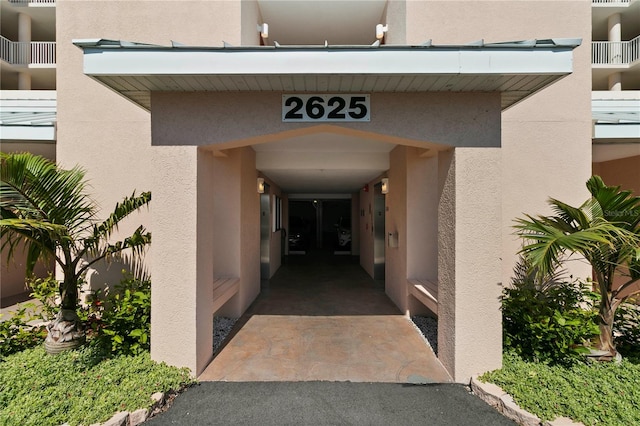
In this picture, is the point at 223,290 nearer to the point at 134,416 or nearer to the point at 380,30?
the point at 134,416

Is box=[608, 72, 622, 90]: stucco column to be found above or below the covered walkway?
above

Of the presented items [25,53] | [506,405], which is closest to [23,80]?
[25,53]

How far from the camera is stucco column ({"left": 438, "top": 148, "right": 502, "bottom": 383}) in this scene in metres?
3.02

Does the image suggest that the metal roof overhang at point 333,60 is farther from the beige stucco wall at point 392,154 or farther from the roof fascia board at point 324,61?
the beige stucco wall at point 392,154

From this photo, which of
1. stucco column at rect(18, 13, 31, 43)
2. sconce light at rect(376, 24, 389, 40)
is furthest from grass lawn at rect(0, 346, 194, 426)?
stucco column at rect(18, 13, 31, 43)

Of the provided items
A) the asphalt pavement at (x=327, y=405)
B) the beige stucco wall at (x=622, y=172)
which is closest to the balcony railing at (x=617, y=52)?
the beige stucco wall at (x=622, y=172)

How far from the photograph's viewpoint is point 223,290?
414 cm

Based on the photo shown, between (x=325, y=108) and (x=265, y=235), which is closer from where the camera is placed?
(x=325, y=108)

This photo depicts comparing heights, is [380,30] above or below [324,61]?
above

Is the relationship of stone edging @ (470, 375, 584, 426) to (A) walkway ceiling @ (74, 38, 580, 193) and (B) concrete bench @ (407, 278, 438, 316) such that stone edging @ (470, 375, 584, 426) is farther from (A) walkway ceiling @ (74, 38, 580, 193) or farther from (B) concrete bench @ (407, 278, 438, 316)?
(A) walkway ceiling @ (74, 38, 580, 193)

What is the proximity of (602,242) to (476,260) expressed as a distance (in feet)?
3.54

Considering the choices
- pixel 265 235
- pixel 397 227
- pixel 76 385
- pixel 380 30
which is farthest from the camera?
pixel 265 235

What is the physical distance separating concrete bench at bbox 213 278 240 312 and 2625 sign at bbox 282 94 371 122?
2.63 metres

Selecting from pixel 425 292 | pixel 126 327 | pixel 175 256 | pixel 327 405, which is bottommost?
pixel 327 405
